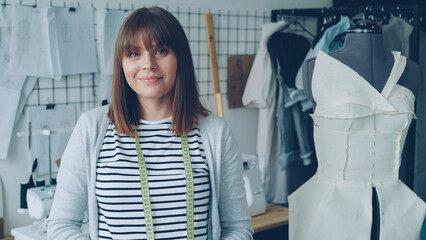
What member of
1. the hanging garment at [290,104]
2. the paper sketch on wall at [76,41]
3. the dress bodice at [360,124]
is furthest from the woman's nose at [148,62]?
the hanging garment at [290,104]

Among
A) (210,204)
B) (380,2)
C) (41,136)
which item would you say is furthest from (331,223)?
(380,2)

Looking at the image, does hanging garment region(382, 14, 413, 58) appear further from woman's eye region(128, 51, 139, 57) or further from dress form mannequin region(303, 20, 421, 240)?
woman's eye region(128, 51, 139, 57)

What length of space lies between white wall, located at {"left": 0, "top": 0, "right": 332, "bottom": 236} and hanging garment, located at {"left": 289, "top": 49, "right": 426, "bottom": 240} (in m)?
0.90

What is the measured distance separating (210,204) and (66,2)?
4.74ft

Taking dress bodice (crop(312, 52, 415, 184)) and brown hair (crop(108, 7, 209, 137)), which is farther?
dress bodice (crop(312, 52, 415, 184))

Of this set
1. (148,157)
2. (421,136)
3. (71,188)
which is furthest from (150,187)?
(421,136)

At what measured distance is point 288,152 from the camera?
305cm

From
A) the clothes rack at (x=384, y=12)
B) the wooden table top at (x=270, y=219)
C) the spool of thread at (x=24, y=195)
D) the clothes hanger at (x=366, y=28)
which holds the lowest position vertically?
the wooden table top at (x=270, y=219)

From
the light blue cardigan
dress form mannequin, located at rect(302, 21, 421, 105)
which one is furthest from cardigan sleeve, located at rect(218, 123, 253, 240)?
dress form mannequin, located at rect(302, 21, 421, 105)

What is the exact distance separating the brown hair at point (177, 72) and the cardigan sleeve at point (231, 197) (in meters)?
0.12

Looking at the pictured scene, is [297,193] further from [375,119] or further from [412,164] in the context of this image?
[412,164]

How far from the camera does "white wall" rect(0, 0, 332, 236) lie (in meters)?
2.31

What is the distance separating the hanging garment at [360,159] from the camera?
1.93 meters

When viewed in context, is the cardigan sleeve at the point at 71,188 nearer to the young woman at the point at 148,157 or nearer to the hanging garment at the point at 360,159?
the young woman at the point at 148,157
